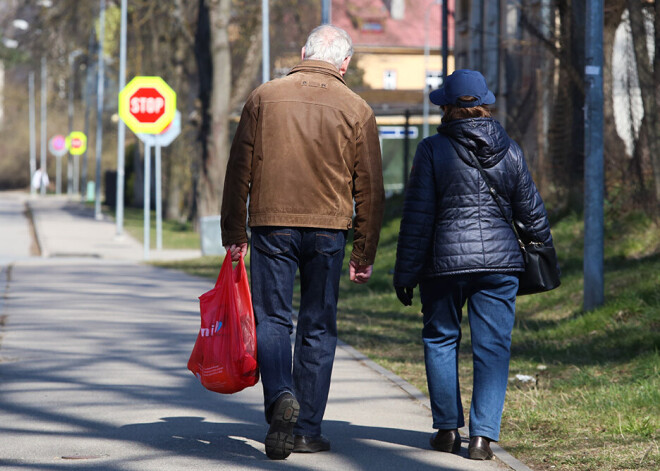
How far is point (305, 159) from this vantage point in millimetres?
5035

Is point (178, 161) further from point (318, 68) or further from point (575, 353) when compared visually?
point (318, 68)

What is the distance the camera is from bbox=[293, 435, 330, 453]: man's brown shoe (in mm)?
5145

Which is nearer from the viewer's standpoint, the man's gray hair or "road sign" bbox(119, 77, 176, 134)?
the man's gray hair

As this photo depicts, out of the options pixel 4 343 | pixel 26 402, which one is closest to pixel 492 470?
pixel 26 402

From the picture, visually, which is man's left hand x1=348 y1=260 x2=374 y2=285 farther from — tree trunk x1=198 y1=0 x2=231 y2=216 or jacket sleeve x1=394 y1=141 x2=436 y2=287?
tree trunk x1=198 y1=0 x2=231 y2=216

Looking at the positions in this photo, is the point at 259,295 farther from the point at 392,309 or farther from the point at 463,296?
the point at 392,309

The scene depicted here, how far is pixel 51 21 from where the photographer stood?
30750mm

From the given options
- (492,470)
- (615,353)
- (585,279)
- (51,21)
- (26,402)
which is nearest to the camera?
(492,470)

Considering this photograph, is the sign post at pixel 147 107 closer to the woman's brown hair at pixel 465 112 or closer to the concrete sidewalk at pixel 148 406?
the concrete sidewalk at pixel 148 406

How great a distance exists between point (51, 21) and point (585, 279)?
2366 cm

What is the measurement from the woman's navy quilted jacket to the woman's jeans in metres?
0.11

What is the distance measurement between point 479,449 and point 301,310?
967 mm

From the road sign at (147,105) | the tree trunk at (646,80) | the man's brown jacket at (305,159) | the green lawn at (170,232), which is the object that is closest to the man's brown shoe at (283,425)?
the man's brown jacket at (305,159)

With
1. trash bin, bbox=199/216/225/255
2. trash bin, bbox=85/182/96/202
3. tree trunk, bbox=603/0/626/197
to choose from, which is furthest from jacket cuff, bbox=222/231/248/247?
trash bin, bbox=85/182/96/202
